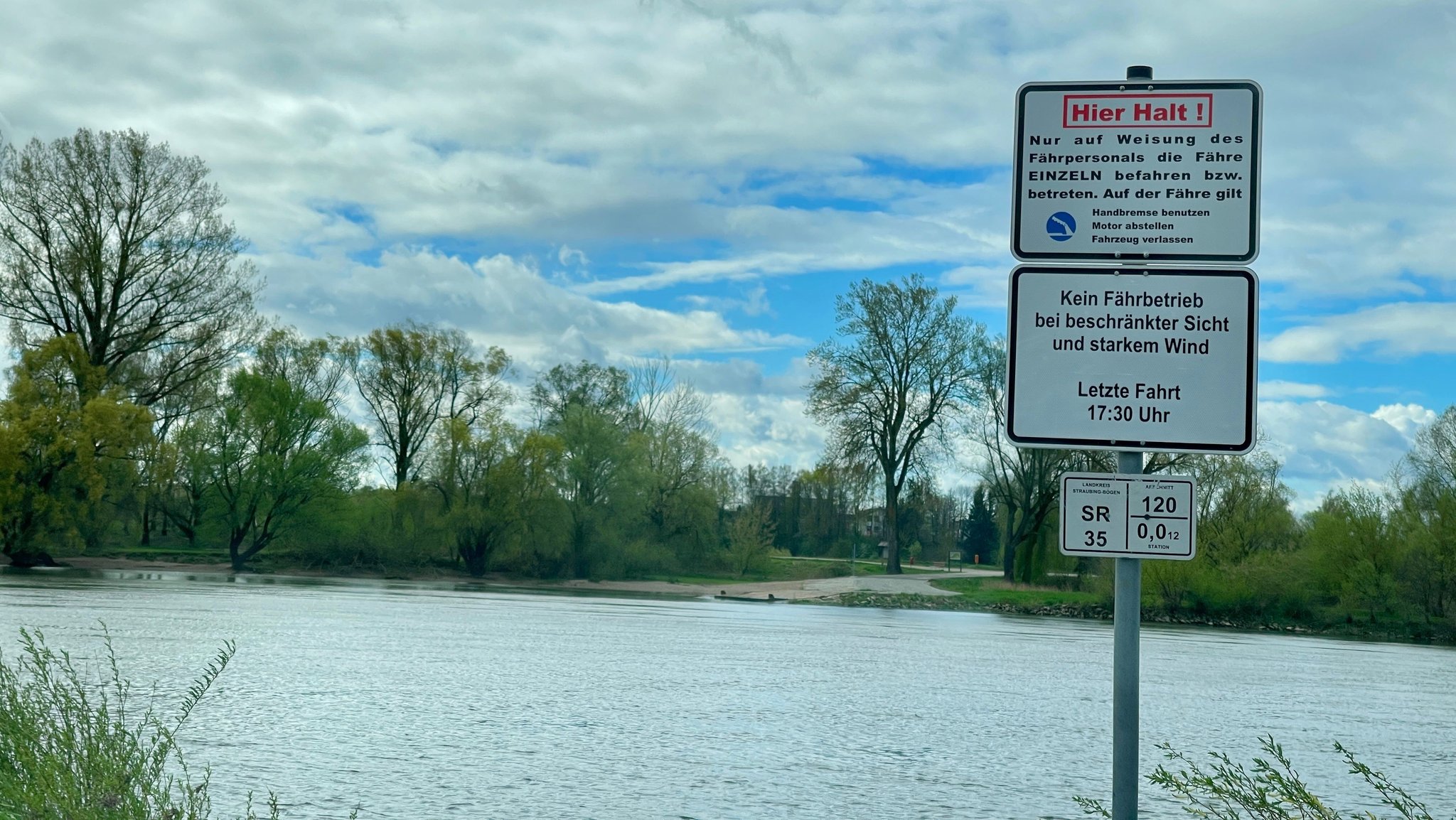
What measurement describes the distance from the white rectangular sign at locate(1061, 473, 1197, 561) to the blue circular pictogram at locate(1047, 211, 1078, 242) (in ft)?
2.47

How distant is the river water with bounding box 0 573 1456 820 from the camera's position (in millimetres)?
8312

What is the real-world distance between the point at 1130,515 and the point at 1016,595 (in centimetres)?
4851

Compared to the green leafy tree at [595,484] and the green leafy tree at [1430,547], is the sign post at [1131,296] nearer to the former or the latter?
the green leafy tree at [1430,547]

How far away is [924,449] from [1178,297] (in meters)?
54.8

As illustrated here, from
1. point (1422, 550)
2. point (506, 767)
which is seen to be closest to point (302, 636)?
point (506, 767)

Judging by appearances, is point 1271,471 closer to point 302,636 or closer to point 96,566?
point 302,636

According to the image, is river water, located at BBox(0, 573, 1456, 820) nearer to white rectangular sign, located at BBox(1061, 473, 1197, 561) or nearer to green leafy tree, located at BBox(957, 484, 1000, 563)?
white rectangular sign, located at BBox(1061, 473, 1197, 561)

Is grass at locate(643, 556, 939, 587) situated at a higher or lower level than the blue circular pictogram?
lower

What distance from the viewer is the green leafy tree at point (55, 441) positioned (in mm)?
46375

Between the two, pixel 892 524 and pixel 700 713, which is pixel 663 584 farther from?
pixel 700 713

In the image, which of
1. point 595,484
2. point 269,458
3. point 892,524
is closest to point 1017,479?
point 892,524

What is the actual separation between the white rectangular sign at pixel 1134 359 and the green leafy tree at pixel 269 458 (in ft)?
193

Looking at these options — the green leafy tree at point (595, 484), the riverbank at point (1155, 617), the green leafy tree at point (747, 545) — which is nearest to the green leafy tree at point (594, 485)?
the green leafy tree at point (595, 484)

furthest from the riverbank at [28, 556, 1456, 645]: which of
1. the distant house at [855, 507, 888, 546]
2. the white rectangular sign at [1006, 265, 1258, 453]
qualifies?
the white rectangular sign at [1006, 265, 1258, 453]
